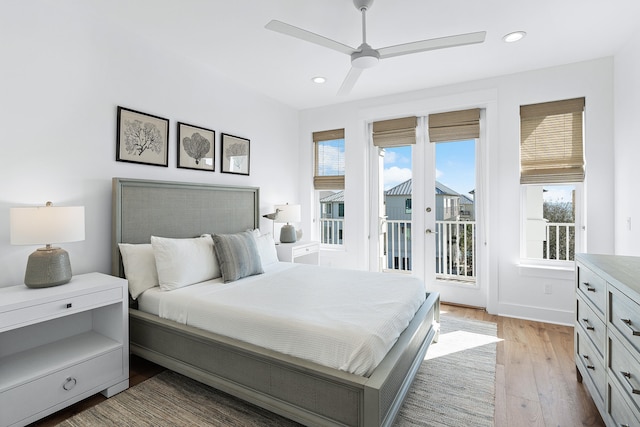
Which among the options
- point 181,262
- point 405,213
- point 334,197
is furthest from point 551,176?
point 181,262

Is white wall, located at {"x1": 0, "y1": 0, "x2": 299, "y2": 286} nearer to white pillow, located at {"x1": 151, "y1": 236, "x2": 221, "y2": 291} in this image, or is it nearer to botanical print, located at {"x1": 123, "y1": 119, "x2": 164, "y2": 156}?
botanical print, located at {"x1": 123, "y1": 119, "x2": 164, "y2": 156}

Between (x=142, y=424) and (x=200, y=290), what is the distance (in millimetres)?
848

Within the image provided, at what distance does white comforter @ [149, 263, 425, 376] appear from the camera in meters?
1.64

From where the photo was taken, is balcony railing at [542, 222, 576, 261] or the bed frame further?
balcony railing at [542, 222, 576, 261]

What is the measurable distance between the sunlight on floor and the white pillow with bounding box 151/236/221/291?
77.1 inches

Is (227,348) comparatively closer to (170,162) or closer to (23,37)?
(170,162)

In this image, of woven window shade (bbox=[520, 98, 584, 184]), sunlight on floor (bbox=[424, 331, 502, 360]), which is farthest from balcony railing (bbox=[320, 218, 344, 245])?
woven window shade (bbox=[520, 98, 584, 184])

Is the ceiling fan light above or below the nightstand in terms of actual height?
above

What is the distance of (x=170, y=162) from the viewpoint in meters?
3.09

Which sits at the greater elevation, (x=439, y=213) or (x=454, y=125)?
(x=454, y=125)

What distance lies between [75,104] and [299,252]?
2.63 metres

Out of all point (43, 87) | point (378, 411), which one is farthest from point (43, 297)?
point (378, 411)

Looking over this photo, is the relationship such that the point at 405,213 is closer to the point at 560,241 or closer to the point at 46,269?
the point at 560,241

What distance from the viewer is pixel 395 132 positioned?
4258mm
